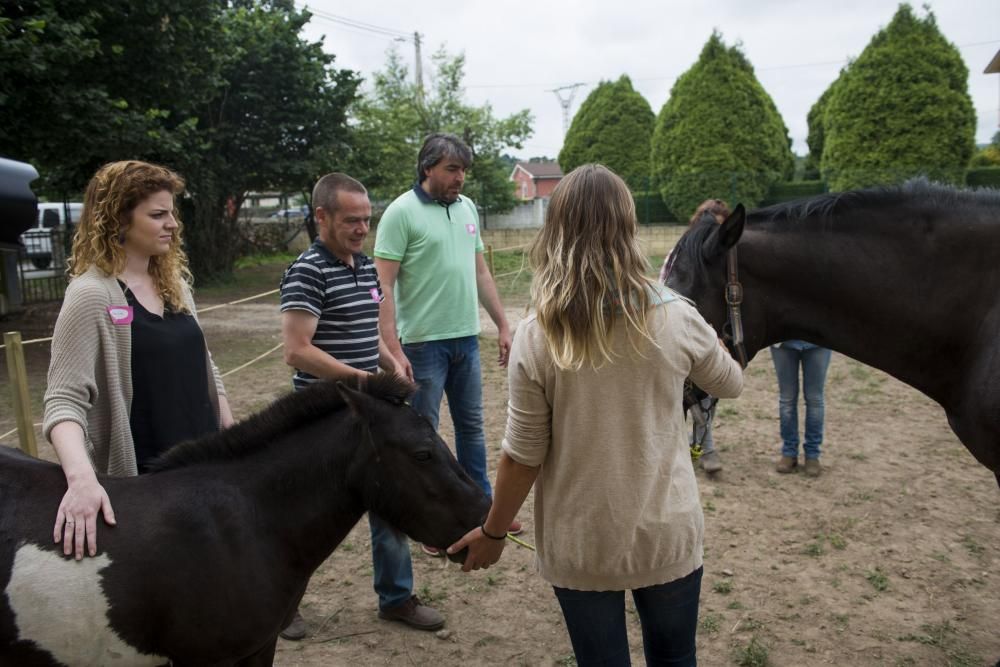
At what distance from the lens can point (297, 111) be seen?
1664 cm

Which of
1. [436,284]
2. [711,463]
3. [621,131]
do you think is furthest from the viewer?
[621,131]

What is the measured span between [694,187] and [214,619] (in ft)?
66.5

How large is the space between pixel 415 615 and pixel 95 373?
1.94 metres

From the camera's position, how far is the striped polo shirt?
2.83m

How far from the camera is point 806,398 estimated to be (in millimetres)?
5129

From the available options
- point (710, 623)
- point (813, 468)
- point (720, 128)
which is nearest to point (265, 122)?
point (720, 128)

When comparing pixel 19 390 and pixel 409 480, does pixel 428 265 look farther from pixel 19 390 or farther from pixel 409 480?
pixel 19 390

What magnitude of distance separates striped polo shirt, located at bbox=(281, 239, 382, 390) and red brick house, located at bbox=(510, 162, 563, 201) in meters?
56.3

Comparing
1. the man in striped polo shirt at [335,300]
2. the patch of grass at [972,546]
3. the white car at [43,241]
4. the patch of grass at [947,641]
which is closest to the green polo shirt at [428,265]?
the man in striped polo shirt at [335,300]

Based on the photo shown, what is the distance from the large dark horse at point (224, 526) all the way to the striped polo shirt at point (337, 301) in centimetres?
73

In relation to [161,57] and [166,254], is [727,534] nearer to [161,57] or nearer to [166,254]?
[166,254]

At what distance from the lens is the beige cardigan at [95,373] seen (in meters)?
1.98

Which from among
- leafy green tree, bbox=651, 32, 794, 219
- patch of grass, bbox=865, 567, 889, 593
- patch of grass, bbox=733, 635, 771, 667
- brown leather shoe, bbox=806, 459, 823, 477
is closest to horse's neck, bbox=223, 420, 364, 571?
patch of grass, bbox=733, 635, 771, 667

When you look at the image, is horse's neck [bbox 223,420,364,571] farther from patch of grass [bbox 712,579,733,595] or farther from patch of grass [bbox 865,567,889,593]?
patch of grass [bbox 865,567,889,593]
